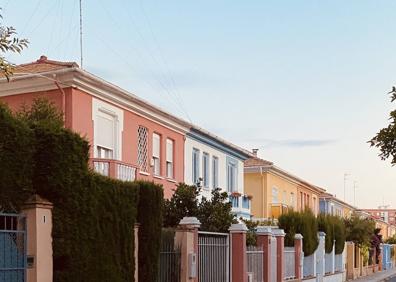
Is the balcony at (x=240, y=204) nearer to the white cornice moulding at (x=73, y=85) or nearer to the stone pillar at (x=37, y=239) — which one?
the white cornice moulding at (x=73, y=85)

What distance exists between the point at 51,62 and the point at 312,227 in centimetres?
1484

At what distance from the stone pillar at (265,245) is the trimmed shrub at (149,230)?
9300 mm

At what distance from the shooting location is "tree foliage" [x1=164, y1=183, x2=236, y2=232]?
21.8 metres

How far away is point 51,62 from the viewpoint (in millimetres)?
24562

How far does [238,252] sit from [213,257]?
150 cm

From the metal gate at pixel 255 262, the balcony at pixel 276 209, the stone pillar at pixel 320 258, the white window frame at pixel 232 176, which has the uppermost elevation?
the white window frame at pixel 232 176

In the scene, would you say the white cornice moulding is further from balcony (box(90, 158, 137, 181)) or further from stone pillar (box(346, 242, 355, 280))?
stone pillar (box(346, 242, 355, 280))

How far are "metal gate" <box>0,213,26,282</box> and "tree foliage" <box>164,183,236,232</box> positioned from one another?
34.2ft

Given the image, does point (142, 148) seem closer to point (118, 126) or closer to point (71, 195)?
point (118, 126)

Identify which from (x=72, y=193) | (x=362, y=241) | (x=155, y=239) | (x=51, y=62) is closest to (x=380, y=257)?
(x=362, y=241)

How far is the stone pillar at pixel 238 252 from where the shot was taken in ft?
70.2

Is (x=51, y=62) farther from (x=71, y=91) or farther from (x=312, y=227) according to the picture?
(x=312, y=227)

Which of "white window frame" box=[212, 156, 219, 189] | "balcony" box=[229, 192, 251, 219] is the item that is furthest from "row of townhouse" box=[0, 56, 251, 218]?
"balcony" box=[229, 192, 251, 219]

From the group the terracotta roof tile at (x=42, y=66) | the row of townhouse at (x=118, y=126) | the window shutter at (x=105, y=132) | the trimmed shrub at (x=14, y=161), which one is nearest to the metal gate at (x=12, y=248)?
the trimmed shrub at (x=14, y=161)
